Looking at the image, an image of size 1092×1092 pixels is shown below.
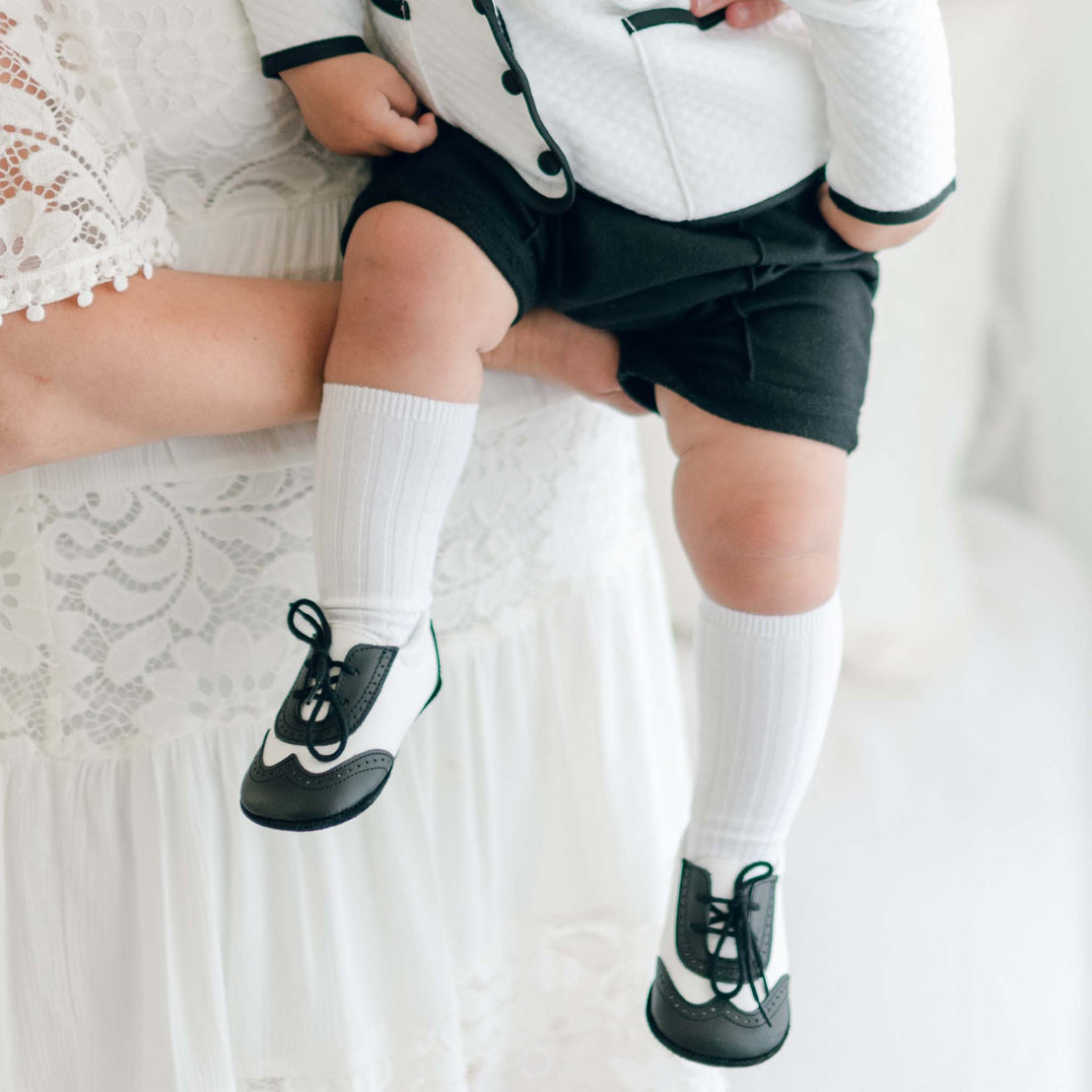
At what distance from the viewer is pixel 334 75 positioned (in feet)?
2.61

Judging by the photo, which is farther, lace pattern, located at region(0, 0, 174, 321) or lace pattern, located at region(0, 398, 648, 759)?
lace pattern, located at region(0, 398, 648, 759)

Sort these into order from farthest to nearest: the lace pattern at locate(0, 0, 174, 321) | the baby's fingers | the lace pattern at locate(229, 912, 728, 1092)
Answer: the lace pattern at locate(229, 912, 728, 1092) → the baby's fingers → the lace pattern at locate(0, 0, 174, 321)

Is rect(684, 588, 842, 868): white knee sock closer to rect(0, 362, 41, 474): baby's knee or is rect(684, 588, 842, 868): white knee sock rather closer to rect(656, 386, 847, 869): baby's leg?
rect(656, 386, 847, 869): baby's leg

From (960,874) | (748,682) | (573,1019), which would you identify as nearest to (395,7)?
(748,682)

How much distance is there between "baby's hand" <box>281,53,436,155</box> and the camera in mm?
796

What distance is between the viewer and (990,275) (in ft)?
6.15

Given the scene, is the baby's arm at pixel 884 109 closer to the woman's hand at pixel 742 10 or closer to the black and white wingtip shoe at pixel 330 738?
the woman's hand at pixel 742 10

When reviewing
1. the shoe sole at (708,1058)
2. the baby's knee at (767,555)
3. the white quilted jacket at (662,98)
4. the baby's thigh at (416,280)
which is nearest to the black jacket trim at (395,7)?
the white quilted jacket at (662,98)

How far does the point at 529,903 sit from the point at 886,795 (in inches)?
25.7

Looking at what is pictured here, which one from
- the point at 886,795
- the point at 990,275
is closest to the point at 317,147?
the point at 886,795

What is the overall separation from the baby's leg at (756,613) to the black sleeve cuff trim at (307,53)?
330 millimetres

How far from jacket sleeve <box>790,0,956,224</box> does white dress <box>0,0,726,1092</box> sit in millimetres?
290

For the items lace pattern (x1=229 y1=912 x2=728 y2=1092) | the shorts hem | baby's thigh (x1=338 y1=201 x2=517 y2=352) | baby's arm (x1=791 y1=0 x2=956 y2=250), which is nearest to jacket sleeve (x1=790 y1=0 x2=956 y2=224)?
baby's arm (x1=791 y1=0 x2=956 y2=250)

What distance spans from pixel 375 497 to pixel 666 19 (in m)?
0.38
